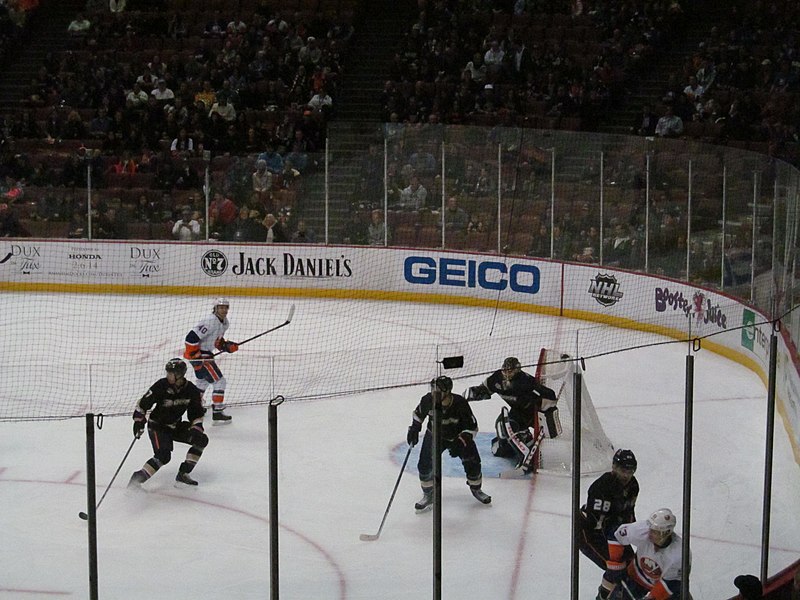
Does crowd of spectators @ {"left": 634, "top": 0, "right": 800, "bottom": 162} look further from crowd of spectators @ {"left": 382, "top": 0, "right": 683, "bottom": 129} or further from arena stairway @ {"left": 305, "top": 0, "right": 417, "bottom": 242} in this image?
arena stairway @ {"left": 305, "top": 0, "right": 417, "bottom": 242}

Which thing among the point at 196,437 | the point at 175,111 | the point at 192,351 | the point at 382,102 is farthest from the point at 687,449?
the point at 175,111

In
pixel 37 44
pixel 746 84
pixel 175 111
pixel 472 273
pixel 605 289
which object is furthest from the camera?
pixel 37 44

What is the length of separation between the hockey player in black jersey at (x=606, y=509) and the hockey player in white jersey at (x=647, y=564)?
13 cm

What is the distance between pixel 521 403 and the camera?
8.67 metres

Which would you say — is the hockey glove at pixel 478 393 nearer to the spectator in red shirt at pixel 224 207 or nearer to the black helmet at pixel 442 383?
the black helmet at pixel 442 383

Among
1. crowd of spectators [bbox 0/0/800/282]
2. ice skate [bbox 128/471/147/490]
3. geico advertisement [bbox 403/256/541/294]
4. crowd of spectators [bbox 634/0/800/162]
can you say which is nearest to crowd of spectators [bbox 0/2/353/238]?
crowd of spectators [bbox 0/0/800/282]

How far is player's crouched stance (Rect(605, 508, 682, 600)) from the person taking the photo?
6047 mm

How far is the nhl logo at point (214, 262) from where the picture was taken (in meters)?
17.4

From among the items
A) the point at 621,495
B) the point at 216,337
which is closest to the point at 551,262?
the point at 216,337

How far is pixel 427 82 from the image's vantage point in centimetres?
1962

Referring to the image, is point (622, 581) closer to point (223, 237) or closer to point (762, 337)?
point (762, 337)

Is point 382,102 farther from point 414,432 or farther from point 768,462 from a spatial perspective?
point 768,462

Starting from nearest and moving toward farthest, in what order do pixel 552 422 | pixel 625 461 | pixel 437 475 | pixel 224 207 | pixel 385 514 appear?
1. pixel 437 475
2. pixel 625 461
3. pixel 385 514
4. pixel 552 422
5. pixel 224 207

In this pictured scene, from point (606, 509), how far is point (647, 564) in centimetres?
37
